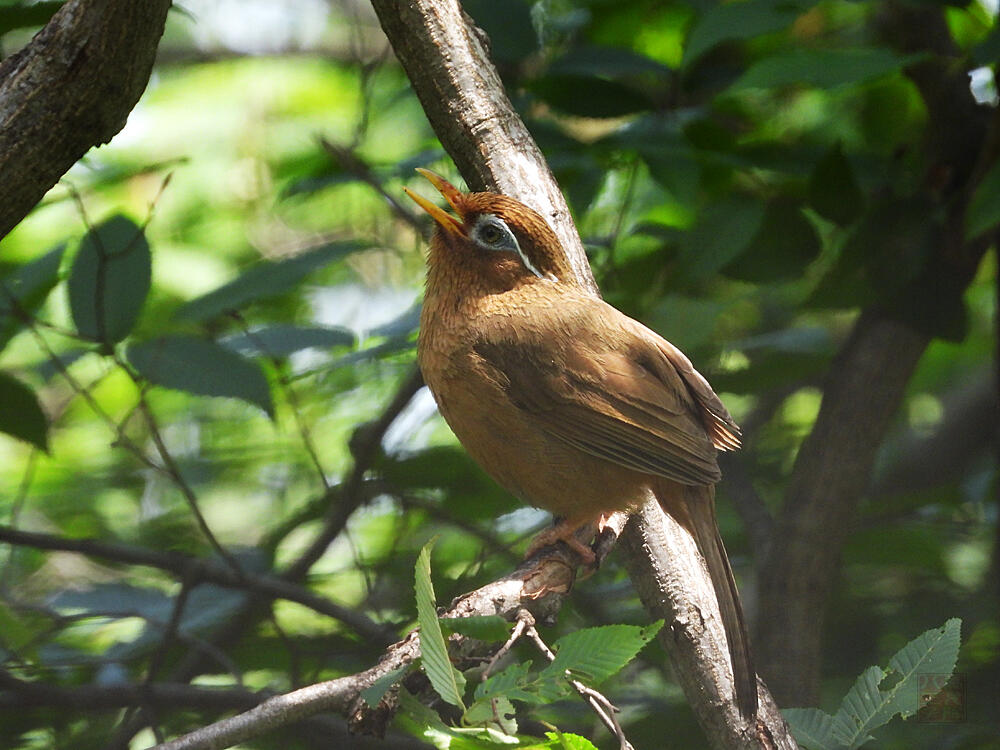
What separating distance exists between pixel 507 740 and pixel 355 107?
16.4ft

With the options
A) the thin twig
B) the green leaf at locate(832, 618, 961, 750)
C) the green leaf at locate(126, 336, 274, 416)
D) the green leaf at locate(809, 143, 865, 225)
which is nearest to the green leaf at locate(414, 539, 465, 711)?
the thin twig

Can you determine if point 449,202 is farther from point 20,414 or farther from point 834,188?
point 20,414

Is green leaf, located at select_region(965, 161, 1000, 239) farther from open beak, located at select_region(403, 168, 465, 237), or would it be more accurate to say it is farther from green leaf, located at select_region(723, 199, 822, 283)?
open beak, located at select_region(403, 168, 465, 237)

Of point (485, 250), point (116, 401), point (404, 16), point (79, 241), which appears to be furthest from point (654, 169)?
point (116, 401)

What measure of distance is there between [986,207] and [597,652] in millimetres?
2258

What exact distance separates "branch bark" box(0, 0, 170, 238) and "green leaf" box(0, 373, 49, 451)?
1.02 metres

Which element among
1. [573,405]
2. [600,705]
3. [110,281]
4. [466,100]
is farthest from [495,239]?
[600,705]

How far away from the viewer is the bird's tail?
2.77 meters

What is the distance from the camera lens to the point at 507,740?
1.84 meters

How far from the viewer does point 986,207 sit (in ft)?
11.2

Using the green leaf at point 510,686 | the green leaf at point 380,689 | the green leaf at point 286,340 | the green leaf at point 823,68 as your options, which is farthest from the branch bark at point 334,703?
the green leaf at point 823,68

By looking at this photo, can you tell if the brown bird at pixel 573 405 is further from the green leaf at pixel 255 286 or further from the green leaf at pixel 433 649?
the green leaf at pixel 433 649

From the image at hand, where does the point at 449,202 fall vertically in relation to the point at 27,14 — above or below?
below

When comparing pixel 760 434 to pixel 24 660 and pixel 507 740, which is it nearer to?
pixel 24 660
